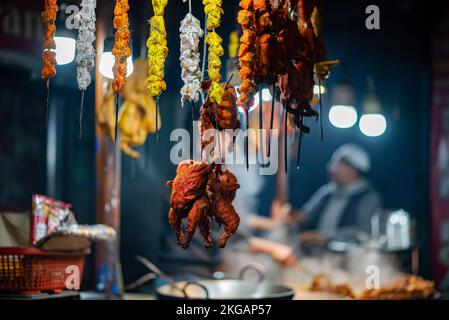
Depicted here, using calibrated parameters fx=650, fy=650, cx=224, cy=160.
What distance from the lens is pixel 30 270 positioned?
164 inches

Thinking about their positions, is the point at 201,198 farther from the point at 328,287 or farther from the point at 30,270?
the point at 328,287

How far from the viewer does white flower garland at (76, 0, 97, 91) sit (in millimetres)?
3660

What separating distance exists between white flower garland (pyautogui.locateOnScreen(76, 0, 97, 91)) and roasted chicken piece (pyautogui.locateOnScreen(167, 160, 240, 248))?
742 millimetres

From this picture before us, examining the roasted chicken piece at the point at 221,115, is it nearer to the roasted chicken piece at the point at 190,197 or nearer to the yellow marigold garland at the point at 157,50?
the roasted chicken piece at the point at 190,197

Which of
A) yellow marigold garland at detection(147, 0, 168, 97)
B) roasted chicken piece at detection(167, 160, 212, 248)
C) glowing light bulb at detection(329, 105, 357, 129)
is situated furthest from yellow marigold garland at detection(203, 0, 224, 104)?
glowing light bulb at detection(329, 105, 357, 129)

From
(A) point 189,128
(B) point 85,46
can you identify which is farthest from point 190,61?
(A) point 189,128

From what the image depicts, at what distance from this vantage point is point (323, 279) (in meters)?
5.95

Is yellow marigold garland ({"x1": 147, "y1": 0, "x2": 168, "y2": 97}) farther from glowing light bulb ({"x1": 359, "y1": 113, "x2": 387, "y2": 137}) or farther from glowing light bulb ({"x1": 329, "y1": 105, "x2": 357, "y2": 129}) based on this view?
glowing light bulb ({"x1": 359, "y1": 113, "x2": 387, "y2": 137})

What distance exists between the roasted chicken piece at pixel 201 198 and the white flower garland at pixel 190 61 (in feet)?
1.43

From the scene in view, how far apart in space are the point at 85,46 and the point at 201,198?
3.56 ft

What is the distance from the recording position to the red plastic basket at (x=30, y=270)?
4113 millimetres

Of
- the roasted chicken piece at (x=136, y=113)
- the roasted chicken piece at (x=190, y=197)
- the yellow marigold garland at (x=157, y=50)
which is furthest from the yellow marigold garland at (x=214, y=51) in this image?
the roasted chicken piece at (x=136, y=113)
